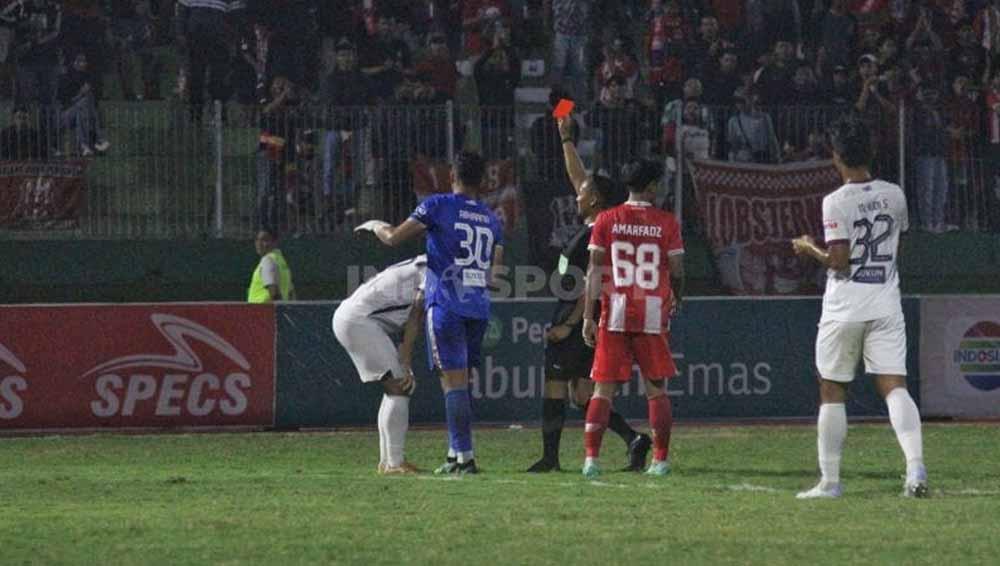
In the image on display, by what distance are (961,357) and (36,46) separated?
1201 centimetres

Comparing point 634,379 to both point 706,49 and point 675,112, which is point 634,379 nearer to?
point 675,112

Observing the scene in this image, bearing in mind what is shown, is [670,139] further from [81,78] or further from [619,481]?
[619,481]

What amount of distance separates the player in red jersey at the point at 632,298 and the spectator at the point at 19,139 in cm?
1220

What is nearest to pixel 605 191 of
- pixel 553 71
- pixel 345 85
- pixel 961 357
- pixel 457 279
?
pixel 457 279

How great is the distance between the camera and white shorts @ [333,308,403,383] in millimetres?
14695

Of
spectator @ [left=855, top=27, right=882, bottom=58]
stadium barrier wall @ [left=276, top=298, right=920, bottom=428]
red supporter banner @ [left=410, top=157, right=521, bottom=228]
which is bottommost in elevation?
stadium barrier wall @ [left=276, top=298, right=920, bottom=428]

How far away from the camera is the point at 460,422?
557 inches

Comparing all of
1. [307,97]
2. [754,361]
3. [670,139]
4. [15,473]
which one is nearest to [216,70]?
→ [307,97]

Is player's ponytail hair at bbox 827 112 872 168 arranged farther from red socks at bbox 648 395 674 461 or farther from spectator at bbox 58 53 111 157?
spectator at bbox 58 53 111 157

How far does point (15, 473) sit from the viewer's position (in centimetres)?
1527

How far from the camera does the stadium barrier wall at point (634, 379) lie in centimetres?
1991

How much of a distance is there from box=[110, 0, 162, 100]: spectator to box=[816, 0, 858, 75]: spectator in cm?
855

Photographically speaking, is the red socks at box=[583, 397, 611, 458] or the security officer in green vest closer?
the red socks at box=[583, 397, 611, 458]

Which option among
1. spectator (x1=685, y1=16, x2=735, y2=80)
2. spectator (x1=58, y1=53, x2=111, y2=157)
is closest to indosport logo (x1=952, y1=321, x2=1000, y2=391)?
spectator (x1=685, y1=16, x2=735, y2=80)
